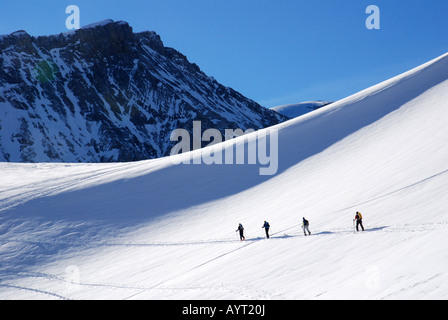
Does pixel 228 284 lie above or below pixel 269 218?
below

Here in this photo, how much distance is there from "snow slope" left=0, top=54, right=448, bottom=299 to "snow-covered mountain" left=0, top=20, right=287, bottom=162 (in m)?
88.7

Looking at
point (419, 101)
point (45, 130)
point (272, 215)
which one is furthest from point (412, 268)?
point (45, 130)

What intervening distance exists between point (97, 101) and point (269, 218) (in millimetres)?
146454

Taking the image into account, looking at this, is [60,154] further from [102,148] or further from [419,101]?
[419,101]

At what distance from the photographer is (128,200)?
119 ft

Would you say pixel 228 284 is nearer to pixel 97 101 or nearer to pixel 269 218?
pixel 269 218

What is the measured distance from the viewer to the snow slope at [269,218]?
15086 mm

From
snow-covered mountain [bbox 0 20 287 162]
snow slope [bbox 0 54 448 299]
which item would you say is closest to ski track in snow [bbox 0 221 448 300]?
snow slope [bbox 0 54 448 299]

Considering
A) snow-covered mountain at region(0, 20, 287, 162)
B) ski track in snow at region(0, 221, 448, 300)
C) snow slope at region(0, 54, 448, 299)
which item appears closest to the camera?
snow slope at region(0, 54, 448, 299)

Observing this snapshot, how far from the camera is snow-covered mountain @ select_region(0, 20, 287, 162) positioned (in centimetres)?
13412

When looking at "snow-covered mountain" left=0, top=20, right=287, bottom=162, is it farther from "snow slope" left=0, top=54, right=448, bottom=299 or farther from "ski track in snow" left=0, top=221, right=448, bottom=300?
"ski track in snow" left=0, top=221, right=448, bottom=300

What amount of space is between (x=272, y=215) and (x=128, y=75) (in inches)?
6397

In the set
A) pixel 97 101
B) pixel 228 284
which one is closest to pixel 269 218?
pixel 228 284

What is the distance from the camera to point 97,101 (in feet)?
527
